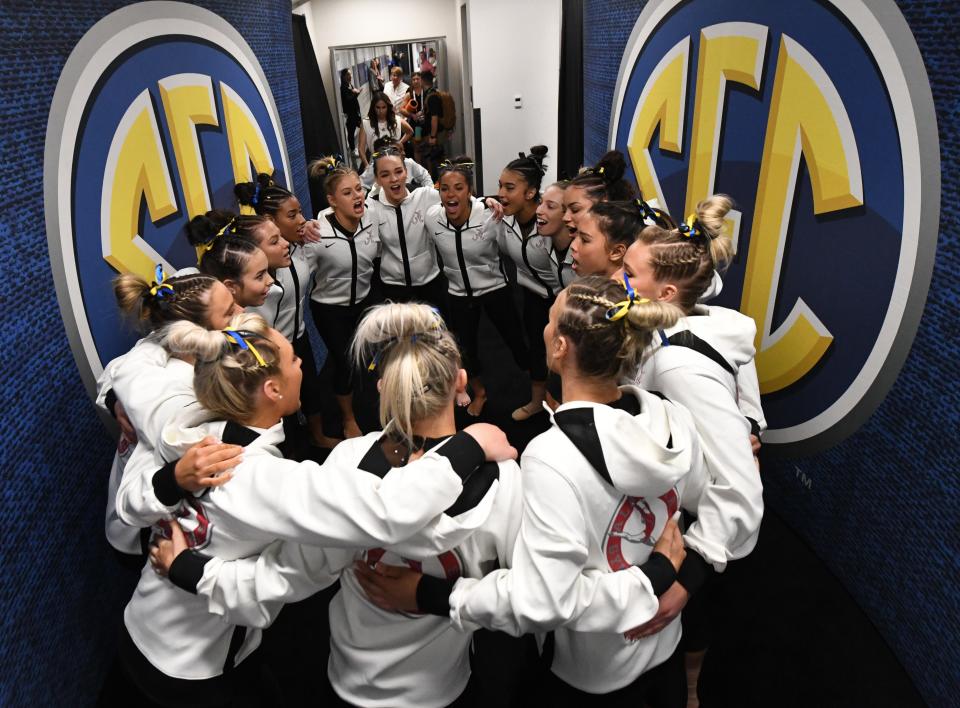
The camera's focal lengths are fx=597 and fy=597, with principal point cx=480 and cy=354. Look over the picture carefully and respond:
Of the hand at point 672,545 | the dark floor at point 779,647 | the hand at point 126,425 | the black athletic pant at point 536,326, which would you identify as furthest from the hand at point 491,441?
the black athletic pant at point 536,326

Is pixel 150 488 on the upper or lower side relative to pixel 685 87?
lower

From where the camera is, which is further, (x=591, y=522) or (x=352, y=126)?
(x=352, y=126)

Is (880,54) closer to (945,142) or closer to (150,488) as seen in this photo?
(945,142)

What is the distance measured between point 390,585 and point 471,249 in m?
2.35

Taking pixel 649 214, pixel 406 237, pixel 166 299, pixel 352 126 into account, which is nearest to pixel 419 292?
pixel 406 237

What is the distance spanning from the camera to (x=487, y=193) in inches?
312

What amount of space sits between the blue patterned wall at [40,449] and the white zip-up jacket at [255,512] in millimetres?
401

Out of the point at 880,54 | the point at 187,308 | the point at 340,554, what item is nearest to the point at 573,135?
the point at 880,54

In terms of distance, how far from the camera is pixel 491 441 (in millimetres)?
1197

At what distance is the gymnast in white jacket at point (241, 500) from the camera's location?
1.07m

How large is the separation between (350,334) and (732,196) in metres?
2.06

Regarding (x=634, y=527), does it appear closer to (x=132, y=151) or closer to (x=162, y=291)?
(x=162, y=291)

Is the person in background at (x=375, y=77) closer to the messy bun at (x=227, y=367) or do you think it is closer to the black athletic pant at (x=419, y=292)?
the black athletic pant at (x=419, y=292)

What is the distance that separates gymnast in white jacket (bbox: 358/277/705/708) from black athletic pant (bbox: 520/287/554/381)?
195 cm
